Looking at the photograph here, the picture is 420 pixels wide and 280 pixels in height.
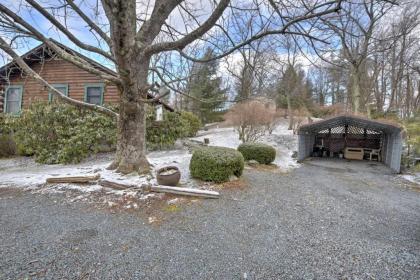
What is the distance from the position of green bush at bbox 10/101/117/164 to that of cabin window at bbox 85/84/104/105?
7.72 ft

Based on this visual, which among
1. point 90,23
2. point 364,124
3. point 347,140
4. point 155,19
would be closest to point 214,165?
point 155,19

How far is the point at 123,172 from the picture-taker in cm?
492

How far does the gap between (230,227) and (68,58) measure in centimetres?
487

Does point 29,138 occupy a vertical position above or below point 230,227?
above

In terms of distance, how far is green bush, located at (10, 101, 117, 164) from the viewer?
7.47 m

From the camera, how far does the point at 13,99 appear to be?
11.0 meters

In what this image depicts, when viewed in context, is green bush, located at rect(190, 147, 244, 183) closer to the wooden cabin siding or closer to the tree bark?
the tree bark

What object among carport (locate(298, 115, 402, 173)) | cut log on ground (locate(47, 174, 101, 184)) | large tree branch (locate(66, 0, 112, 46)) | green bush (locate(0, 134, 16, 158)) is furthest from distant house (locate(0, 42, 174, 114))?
carport (locate(298, 115, 402, 173))

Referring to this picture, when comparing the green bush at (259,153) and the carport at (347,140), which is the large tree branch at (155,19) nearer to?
the green bush at (259,153)

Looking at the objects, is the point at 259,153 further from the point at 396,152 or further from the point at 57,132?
the point at 57,132

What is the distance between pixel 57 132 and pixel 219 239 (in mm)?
7927

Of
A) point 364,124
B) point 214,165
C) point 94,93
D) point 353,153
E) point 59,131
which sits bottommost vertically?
point 214,165

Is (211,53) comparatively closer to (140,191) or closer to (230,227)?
(140,191)

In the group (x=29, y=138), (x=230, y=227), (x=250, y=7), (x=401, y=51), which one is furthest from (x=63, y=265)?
(x=401, y=51)
